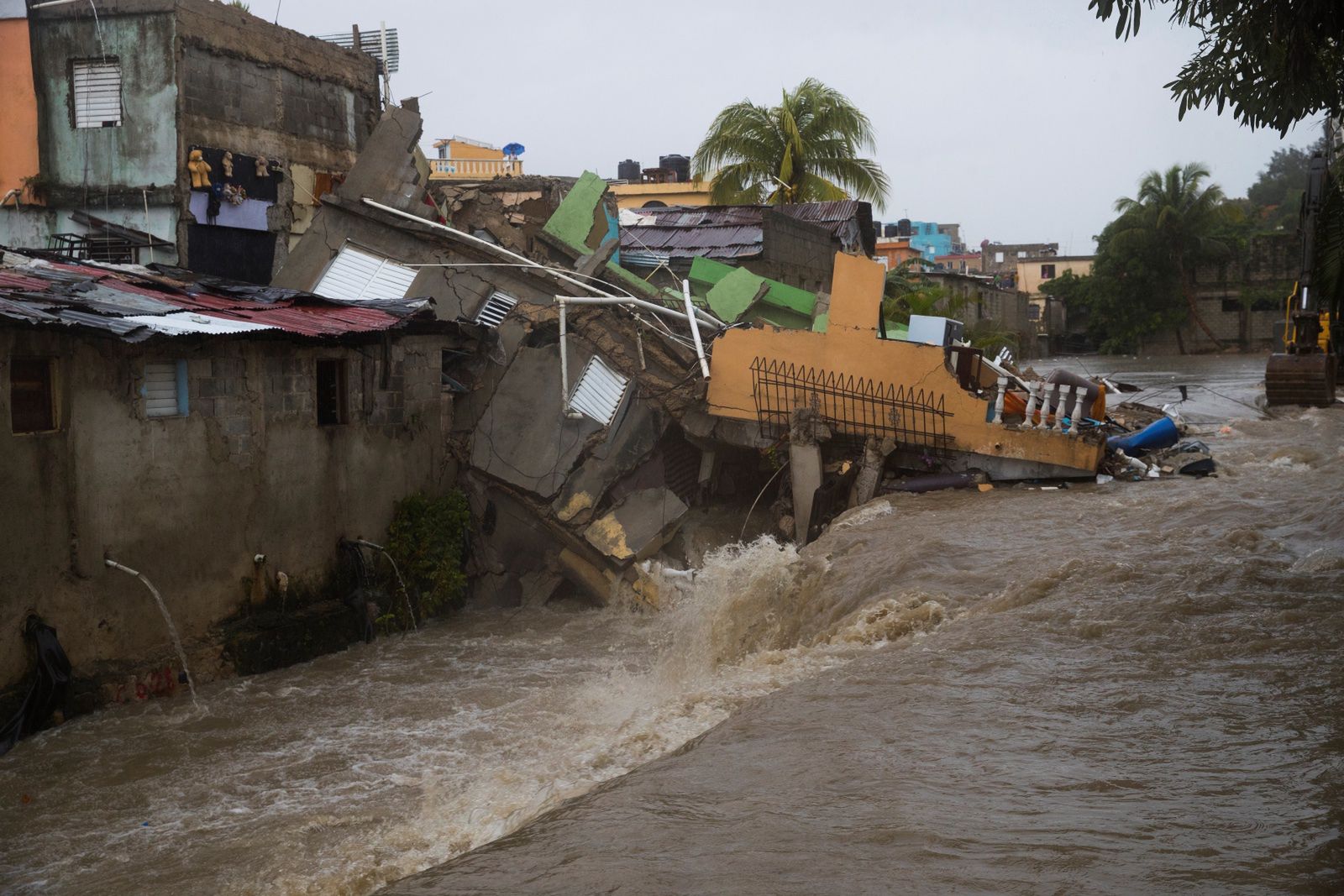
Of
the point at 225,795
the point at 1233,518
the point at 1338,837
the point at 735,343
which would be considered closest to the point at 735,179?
the point at 735,343

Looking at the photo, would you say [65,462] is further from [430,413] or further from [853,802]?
[853,802]

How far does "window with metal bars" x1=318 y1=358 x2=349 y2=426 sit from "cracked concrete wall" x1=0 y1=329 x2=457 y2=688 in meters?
0.09

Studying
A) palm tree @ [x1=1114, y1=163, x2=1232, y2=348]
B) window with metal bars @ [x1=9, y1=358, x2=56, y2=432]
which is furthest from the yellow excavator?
palm tree @ [x1=1114, y1=163, x2=1232, y2=348]

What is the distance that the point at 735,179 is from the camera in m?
29.2

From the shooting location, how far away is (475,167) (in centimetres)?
2956

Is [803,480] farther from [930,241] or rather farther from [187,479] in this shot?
[930,241]

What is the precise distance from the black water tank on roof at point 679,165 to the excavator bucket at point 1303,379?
78.6 ft

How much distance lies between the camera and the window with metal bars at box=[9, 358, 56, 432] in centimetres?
931

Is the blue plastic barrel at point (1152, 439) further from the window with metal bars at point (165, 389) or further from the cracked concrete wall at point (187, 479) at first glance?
the window with metal bars at point (165, 389)

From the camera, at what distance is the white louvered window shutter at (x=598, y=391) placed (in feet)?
46.4

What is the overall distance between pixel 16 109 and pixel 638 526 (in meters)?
12.1

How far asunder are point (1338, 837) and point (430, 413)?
10.9 m

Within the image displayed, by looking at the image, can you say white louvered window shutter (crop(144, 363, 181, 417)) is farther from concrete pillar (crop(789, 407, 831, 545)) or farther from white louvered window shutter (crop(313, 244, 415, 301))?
concrete pillar (crop(789, 407, 831, 545))

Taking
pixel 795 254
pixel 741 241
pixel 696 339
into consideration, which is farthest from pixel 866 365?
pixel 795 254
